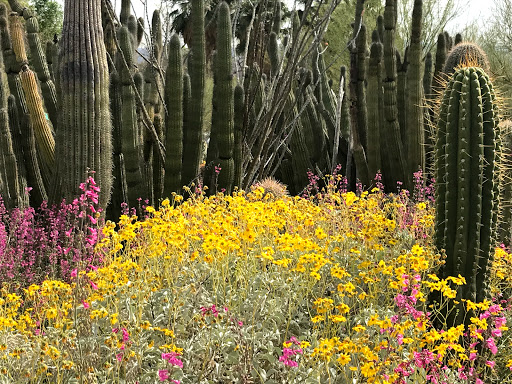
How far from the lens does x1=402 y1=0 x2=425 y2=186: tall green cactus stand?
6750mm

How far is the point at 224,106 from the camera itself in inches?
238

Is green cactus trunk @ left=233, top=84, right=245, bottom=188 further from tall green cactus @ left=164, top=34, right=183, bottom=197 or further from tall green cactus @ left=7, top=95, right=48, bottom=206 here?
tall green cactus @ left=7, top=95, right=48, bottom=206

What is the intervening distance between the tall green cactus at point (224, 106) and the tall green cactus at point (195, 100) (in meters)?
0.16

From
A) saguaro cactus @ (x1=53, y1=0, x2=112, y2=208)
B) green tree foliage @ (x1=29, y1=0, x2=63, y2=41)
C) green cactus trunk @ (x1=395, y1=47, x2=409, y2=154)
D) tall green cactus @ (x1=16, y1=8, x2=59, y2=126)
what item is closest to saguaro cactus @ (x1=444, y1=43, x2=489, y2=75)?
green cactus trunk @ (x1=395, y1=47, x2=409, y2=154)

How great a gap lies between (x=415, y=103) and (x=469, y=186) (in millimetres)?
3430

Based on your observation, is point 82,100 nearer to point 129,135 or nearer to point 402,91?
point 129,135

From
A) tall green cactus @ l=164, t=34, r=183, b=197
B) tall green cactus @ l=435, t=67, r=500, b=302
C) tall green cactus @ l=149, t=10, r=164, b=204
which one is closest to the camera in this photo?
tall green cactus @ l=435, t=67, r=500, b=302

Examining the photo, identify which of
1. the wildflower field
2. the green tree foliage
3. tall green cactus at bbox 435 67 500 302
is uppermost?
the green tree foliage

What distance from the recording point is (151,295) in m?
3.23

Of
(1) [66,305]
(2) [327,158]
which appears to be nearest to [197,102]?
(2) [327,158]

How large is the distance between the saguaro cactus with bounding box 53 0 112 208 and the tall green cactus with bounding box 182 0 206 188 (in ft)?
3.75

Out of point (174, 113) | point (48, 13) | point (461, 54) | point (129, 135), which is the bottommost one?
point (129, 135)

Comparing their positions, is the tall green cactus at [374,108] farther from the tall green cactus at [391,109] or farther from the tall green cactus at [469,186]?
the tall green cactus at [469,186]

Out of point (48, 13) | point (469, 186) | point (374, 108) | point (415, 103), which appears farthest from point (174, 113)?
point (48, 13)
